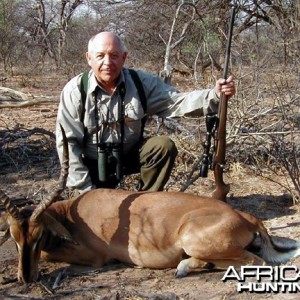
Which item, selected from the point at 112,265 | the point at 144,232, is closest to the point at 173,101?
the point at 144,232

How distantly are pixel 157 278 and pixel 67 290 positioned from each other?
2.05 feet

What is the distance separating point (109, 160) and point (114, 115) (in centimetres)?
39

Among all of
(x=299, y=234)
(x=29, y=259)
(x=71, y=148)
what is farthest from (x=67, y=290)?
(x=299, y=234)

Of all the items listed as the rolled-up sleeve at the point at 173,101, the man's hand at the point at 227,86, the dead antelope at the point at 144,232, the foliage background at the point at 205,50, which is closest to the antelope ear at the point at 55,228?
the dead antelope at the point at 144,232

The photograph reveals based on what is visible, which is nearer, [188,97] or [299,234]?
[299,234]

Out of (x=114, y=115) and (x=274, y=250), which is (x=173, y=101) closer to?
(x=114, y=115)

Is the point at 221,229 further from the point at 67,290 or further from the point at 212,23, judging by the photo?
the point at 212,23

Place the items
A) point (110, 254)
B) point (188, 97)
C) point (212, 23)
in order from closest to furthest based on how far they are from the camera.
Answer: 1. point (110, 254)
2. point (188, 97)
3. point (212, 23)

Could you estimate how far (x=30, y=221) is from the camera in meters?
3.75

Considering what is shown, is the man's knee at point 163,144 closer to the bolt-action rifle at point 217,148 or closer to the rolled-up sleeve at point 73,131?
the bolt-action rifle at point 217,148

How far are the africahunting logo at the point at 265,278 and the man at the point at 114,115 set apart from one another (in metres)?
1.36

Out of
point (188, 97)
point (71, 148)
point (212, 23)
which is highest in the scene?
point (212, 23)

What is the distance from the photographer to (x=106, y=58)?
4676 millimetres

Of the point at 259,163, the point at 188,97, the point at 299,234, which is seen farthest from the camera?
the point at 259,163
